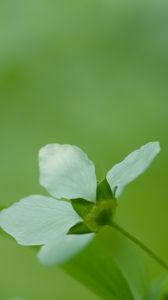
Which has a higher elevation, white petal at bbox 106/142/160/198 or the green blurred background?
white petal at bbox 106/142/160/198

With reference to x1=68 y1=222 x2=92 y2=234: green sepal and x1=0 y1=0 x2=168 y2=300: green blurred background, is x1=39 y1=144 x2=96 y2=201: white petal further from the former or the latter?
x1=0 y1=0 x2=168 y2=300: green blurred background

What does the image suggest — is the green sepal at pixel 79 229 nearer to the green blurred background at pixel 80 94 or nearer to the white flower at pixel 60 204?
the white flower at pixel 60 204

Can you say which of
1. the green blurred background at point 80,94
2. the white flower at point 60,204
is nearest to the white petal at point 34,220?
the white flower at point 60,204

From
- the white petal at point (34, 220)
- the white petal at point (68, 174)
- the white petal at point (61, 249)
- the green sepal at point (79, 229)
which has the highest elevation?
the white petal at point (68, 174)

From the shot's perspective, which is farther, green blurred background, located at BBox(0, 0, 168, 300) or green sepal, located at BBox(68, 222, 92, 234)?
green blurred background, located at BBox(0, 0, 168, 300)

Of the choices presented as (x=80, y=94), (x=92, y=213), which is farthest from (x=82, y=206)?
(x=80, y=94)

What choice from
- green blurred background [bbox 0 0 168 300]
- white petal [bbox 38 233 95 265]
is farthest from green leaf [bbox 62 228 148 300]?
green blurred background [bbox 0 0 168 300]

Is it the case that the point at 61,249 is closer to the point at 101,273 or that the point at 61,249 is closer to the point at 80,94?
the point at 101,273

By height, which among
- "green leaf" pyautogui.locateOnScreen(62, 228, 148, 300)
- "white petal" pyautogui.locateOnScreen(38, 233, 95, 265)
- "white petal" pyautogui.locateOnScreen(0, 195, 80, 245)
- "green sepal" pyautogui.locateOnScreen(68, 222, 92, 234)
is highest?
"white petal" pyautogui.locateOnScreen(0, 195, 80, 245)

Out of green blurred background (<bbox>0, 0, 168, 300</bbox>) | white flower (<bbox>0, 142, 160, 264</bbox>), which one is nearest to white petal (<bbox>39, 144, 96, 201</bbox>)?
white flower (<bbox>0, 142, 160, 264</bbox>)
